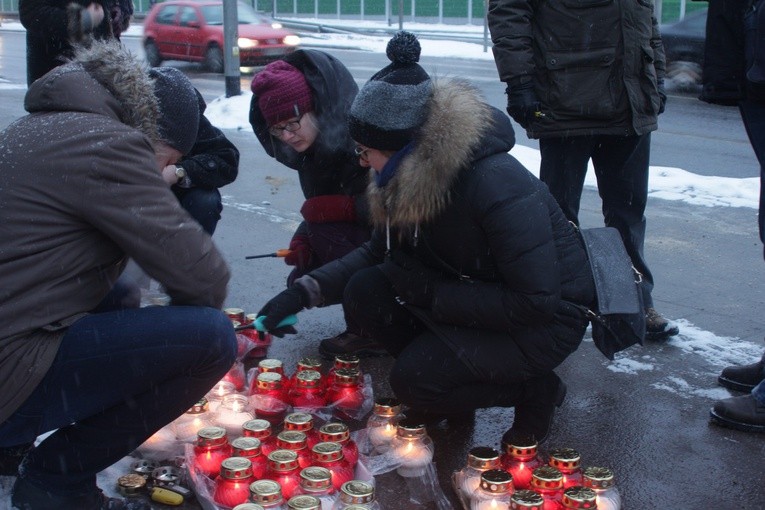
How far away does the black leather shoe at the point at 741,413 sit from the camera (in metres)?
3.44

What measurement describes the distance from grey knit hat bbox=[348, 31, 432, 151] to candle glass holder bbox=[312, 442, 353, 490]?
95 centimetres

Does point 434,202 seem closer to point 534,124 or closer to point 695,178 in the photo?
point 534,124

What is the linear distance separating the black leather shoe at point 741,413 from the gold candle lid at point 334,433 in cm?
138

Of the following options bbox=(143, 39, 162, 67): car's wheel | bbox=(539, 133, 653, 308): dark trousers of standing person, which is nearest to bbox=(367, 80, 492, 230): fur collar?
bbox=(539, 133, 653, 308): dark trousers of standing person

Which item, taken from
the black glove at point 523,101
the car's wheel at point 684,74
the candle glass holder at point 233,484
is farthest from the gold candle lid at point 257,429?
the car's wheel at point 684,74

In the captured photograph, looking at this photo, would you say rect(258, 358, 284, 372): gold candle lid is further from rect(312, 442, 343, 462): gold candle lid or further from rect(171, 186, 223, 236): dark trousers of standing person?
rect(171, 186, 223, 236): dark trousers of standing person

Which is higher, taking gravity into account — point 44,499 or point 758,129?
point 758,129

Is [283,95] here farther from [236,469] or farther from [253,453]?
[236,469]

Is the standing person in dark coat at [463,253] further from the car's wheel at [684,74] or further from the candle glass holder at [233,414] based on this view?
the car's wheel at [684,74]

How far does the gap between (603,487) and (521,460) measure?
277mm

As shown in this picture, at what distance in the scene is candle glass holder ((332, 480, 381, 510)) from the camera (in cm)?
269

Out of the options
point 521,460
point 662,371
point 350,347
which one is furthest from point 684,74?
point 521,460

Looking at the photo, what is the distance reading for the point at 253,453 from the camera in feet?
9.84

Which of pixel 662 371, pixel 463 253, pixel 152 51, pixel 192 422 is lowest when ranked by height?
pixel 662 371
